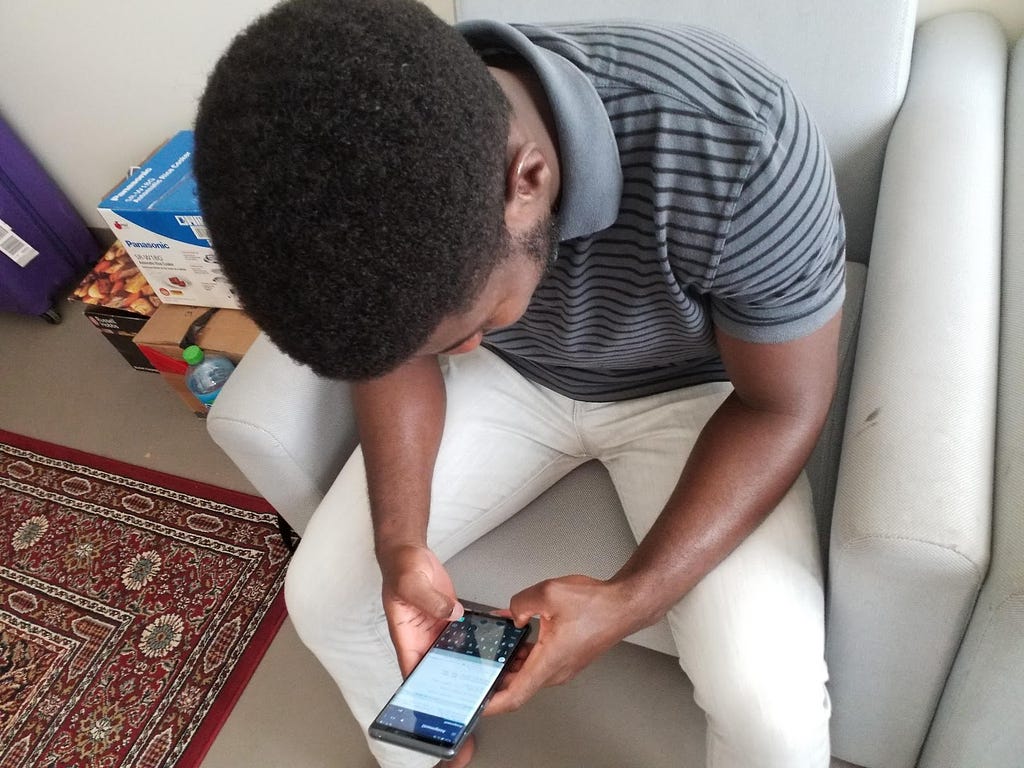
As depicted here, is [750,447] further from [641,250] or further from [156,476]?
[156,476]

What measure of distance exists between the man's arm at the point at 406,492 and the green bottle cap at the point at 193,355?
2.26 feet

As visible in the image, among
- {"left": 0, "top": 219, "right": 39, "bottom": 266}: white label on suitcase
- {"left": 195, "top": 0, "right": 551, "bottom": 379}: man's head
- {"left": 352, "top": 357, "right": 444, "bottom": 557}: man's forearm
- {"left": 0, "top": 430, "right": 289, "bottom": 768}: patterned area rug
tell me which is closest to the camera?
{"left": 195, "top": 0, "right": 551, "bottom": 379}: man's head

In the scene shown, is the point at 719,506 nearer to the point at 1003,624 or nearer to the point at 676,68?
the point at 1003,624

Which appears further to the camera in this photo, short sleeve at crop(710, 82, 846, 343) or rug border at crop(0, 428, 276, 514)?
rug border at crop(0, 428, 276, 514)

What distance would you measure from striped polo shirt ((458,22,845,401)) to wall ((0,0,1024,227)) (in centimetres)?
74

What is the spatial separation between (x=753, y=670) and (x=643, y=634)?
0.19m

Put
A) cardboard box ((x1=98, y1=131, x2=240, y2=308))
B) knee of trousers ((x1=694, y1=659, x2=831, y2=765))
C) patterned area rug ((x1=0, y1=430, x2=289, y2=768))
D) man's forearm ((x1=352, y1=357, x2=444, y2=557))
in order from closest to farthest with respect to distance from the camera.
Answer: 1. knee of trousers ((x1=694, y1=659, x2=831, y2=765))
2. man's forearm ((x1=352, y1=357, x2=444, y2=557))
3. patterned area rug ((x1=0, y1=430, x2=289, y2=768))
4. cardboard box ((x1=98, y1=131, x2=240, y2=308))

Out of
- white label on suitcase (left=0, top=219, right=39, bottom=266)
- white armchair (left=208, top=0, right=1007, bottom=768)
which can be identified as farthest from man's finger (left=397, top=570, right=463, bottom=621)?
white label on suitcase (left=0, top=219, right=39, bottom=266)

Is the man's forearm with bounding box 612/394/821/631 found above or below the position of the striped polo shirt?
below

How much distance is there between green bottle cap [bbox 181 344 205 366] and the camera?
4.56ft

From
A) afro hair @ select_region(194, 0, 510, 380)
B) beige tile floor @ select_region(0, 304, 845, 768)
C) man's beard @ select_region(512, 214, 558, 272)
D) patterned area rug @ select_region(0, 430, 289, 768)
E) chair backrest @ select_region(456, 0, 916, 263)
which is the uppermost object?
afro hair @ select_region(194, 0, 510, 380)

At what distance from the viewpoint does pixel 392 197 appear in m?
0.43

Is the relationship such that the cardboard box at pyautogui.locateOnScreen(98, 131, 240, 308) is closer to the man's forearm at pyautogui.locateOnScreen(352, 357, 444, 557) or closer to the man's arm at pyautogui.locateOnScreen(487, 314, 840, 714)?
the man's forearm at pyautogui.locateOnScreen(352, 357, 444, 557)

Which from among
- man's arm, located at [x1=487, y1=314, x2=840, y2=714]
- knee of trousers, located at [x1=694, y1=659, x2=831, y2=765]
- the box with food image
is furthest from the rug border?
knee of trousers, located at [x1=694, y1=659, x2=831, y2=765]
